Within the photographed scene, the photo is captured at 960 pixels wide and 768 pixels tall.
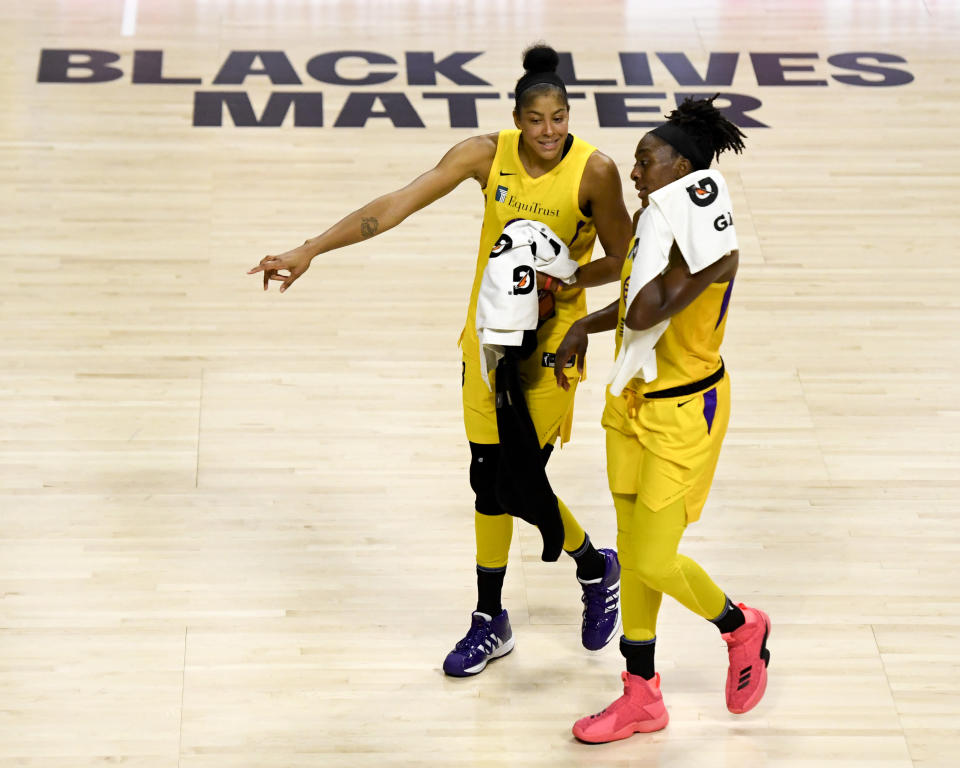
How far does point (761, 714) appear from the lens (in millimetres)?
4066

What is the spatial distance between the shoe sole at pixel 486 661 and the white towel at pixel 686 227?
1.20 metres

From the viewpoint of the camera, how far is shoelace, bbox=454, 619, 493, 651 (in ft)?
13.7

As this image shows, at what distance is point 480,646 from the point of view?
13.7 feet

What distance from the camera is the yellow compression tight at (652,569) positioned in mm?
3721

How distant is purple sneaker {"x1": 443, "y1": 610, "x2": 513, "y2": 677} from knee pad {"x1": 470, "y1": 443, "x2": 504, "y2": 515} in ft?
1.11

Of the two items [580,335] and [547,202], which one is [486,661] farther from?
[547,202]

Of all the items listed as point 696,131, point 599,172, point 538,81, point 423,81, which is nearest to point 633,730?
point 599,172

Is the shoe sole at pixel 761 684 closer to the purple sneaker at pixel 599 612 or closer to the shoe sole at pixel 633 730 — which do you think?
the shoe sole at pixel 633 730

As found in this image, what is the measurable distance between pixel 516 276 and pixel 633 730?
1.26 metres

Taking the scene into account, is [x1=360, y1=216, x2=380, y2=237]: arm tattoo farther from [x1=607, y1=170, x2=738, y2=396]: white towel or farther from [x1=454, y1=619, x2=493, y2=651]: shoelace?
[x1=454, y1=619, x2=493, y2=651]: shoelace

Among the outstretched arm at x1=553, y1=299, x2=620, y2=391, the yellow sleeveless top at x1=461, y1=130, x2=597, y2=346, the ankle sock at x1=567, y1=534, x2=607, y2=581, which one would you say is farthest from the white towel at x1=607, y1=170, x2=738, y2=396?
the ankle sock at x1=567, y1=534, x2=607, y2=581

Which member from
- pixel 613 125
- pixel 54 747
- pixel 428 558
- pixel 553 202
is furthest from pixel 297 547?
pixel 613 125

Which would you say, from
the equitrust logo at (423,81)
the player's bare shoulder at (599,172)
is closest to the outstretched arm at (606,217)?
the player's bare shoulder at (599,172)

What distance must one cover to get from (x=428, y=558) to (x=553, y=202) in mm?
1339
